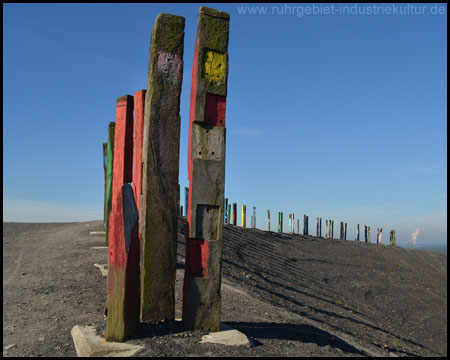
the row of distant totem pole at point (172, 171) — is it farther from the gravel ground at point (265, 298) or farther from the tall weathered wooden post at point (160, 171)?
the gravel ground at point (265, 298)

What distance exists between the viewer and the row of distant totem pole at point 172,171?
4.73 m

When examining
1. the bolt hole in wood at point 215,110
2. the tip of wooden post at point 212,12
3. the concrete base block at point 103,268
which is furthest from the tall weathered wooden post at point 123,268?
the concrete base block at point 103,268

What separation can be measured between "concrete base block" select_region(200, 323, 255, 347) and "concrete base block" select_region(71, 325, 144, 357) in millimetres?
740

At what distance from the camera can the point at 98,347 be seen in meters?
4.26

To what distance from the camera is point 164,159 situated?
4777 millimetres

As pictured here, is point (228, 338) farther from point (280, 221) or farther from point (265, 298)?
point (280, 221)

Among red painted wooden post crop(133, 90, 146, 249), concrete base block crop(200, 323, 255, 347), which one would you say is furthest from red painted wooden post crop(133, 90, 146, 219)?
concrete base block crop(200, 323, 255, 347)

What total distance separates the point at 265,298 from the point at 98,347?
525 cm

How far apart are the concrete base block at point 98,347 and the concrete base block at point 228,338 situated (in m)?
0.74

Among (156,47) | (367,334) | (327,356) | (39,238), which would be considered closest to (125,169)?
(156,47)

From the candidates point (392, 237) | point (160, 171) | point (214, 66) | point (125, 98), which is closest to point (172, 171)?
point (160, 171)

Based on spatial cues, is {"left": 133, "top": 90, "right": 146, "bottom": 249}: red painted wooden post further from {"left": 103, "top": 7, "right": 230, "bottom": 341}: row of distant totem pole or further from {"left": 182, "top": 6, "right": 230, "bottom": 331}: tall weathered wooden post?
{"left": 182, "top": 6, "right": 230, "bottom": 331}: tall weathered wooden post

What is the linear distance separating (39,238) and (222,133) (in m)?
11.2

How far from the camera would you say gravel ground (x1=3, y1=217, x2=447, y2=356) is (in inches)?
196
